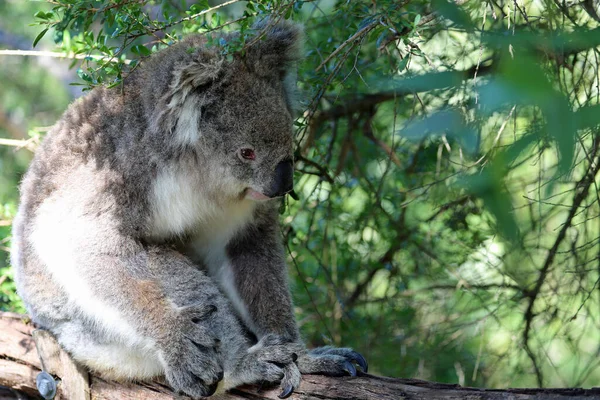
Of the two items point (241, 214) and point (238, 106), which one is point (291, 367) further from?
point (238, 106)

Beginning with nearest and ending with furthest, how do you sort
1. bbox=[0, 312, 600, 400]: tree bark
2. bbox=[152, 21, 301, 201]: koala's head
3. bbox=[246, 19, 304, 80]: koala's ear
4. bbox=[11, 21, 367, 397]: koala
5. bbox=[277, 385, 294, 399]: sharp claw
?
bbox=[0, 312, 600, 400]: tree bark → bbox=[277, 385, 294, 399]: sharp claw → bbox=[11, 21, 367, 397]: koala → bbox=[152, 21, 301, 201]: koala's head → bbox=[246, 19, 304, 80]: koala's ear

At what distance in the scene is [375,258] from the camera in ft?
15.9

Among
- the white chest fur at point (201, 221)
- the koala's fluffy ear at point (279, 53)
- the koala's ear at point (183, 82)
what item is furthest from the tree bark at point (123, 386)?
the koala's fluffy ear at point (279, 53)

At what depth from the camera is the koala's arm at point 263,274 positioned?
3348 mm

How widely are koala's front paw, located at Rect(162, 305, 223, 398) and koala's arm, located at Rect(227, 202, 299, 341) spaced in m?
0.53

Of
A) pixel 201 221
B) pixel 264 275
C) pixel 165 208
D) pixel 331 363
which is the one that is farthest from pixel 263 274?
pixel 331 363

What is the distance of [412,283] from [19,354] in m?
2.71

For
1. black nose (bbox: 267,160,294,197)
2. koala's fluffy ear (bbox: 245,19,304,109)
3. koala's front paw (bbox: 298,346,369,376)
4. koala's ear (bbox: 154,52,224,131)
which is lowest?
koala's front paw (bbox: 298,346,369,376)

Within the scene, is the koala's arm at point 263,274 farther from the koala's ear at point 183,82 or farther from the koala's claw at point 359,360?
the koala's ear at point 183,82

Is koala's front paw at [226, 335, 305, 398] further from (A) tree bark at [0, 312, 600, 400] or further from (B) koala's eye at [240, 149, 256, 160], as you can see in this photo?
(B) koala's eye at [240, 149, 256, 160]

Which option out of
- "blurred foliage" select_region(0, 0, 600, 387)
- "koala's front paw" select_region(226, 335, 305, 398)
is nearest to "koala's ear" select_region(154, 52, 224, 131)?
"blurred foliage" select_region(0, 0, 600, 387)

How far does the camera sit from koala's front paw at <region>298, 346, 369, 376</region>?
2.79 meters

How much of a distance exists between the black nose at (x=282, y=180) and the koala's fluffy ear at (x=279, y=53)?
1.49 ft

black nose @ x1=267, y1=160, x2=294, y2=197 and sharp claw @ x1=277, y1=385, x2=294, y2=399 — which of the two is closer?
sharp claw @ x1=277, y1=385, x2=294, y2=399
